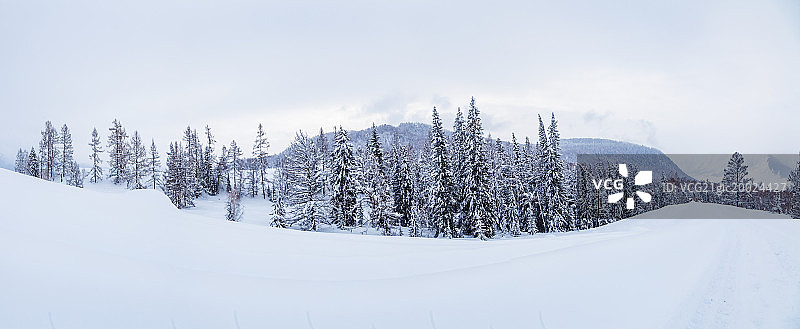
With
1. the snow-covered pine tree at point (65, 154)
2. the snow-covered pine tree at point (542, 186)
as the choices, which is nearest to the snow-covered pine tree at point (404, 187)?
the snow-covered pine tree at point (542, 186)

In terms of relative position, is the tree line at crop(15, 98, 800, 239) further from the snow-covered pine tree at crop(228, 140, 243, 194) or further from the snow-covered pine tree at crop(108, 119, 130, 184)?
the snow-covered pine tree at crop(228, 140, 243, 194)

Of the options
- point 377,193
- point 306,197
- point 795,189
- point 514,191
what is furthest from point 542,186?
point 795,189

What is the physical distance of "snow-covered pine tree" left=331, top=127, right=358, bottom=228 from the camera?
38.7 metres

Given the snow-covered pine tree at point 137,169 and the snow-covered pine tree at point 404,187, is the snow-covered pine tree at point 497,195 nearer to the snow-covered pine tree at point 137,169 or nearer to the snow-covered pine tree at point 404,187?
the snow-covered pine tree at point 404,187

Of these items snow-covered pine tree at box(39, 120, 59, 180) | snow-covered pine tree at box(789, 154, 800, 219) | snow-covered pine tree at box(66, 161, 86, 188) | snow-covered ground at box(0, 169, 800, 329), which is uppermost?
snow-covered pine tree at box(39, 120, 59, 180)

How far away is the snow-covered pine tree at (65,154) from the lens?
64.3m

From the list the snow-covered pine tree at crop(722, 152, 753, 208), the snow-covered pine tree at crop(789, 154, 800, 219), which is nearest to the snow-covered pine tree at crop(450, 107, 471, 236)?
the snow-covered pine tree at crop(789, 154, 800, 219)

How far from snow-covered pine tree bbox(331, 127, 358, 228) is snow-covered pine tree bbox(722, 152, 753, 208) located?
77.2 metres

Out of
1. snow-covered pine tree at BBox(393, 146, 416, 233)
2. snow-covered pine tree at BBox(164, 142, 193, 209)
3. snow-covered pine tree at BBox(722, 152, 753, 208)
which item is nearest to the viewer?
snow-covered pine tree at BBox(393, 146, 416, 233)

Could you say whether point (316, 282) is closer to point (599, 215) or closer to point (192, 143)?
point (599, 215)

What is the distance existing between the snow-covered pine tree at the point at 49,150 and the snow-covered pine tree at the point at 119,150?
13.7 metres

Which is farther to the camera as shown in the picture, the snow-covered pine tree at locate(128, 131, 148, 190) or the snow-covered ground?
the snow-covered pine tree at locate(128, 131, 148, 190)

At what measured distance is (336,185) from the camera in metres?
38.8

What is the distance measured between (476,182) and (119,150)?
60.9 metres
